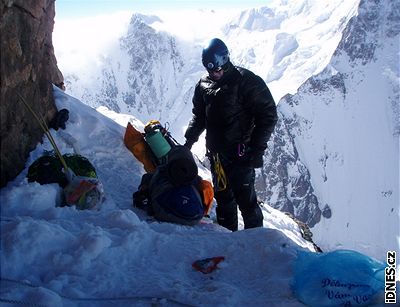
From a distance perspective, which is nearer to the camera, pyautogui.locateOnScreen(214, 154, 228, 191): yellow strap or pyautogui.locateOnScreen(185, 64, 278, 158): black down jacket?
pyautogui.locateOnScreen(185, 64, 278, 158): black down jacket

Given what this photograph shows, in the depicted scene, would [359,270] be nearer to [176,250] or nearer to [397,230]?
[176,250]

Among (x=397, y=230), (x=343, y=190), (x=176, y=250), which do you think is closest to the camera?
(x=176, y=250)

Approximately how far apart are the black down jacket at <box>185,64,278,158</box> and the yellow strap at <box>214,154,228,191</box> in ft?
0.50

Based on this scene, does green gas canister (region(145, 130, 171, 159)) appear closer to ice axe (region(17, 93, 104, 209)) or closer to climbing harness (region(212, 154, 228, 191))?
climbing harness (region(212, 154, 228, 191))

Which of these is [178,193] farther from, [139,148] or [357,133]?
[357,133]

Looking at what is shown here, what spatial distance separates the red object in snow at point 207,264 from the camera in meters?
4.20

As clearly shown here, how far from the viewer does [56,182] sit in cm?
615

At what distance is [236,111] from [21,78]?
3.18 metres

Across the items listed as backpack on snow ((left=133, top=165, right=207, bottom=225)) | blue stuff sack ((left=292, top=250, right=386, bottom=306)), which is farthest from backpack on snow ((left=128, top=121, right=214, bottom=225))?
blue stuff sack ((left=292, top=250, right=386, bottom=306))

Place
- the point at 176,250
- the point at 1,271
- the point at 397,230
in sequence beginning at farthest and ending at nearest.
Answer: the point at 397,230 → the point at 176,250 → the point at 1,271

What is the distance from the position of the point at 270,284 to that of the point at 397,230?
141 meters

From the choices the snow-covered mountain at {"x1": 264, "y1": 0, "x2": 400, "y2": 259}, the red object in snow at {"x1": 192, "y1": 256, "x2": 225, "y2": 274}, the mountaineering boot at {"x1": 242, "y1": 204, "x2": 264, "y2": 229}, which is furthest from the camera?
the snow-covered mountain at {"x1": 264, "y1": 0, "x2": 400, "y2": 259}

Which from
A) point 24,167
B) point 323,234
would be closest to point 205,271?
point 24,167

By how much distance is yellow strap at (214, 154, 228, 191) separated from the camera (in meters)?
6.55
